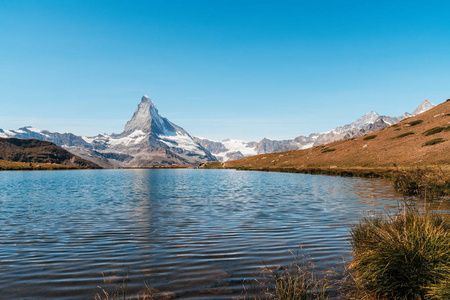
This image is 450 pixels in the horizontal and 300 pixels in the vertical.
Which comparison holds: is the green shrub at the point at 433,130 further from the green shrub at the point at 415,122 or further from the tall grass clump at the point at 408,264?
the tall grass clump at the point at 408,264

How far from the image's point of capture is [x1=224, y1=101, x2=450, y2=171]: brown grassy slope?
249 ft

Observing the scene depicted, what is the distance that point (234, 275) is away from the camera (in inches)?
398

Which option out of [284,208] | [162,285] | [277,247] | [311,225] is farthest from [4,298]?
[284,208]

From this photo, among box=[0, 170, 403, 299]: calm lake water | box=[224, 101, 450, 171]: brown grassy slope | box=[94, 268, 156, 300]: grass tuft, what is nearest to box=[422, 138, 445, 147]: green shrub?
box=[224, 101, 450, 171]: brown grassy slope

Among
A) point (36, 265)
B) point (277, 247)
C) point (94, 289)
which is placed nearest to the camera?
point (94, 289)

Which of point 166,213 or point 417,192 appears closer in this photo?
point 166,213

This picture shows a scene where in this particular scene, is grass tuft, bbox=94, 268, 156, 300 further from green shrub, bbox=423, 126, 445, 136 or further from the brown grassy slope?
green shrub, bbox=423, 126, 445, 136

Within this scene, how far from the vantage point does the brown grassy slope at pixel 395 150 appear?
7575cm

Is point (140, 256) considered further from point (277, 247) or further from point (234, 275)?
point (277, 247)

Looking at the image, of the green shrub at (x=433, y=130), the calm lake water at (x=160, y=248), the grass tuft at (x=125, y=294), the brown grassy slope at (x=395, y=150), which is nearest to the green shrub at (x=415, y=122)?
the brown grassy slope at (x=395, y=150)

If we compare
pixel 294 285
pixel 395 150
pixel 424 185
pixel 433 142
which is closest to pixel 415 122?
pixel 395 150

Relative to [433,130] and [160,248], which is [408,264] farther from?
[433,130]

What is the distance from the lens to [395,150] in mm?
93188

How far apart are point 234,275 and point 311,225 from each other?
394 inches
